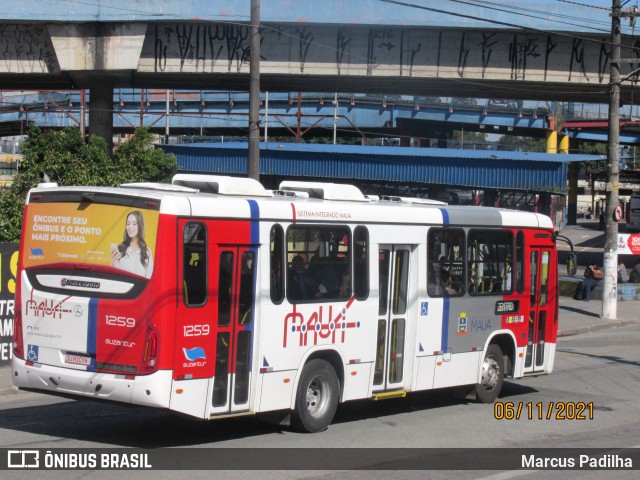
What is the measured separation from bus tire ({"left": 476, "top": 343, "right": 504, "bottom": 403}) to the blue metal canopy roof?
3794cm

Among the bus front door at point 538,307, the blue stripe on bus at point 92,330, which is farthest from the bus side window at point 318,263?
the bus front door at point 538,307

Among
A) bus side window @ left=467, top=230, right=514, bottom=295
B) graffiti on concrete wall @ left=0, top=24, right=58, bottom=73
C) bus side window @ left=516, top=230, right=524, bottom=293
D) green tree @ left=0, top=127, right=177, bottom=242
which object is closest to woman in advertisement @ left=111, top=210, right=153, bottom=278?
bus side window @ left=467, top=230, right=514, bottom=295

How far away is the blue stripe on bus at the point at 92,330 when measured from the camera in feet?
30.5

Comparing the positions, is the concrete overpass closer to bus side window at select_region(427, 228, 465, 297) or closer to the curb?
the curb

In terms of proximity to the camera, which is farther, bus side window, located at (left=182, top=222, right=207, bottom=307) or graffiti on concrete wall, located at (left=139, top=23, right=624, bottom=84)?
graffiti on concrete wall, located at (left=139, top=23, right=624, bottom=84)

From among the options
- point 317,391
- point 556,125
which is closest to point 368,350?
point 317,391

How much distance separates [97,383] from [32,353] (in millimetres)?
992

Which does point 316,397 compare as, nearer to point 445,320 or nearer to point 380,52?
point 445,320

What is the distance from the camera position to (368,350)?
11422mm

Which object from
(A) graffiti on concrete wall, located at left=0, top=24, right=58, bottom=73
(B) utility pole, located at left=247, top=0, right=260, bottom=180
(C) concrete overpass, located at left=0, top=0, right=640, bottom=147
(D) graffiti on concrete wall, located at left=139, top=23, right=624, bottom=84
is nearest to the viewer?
(B) utility pole, located at left=247, top=0, right=260, bottom=180

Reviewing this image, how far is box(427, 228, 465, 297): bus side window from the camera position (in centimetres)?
1242

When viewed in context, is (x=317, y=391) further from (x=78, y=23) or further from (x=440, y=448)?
(x=78, y=23)

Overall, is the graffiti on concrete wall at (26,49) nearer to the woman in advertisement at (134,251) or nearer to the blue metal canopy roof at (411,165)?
the woman in advertisement at (134,251)
